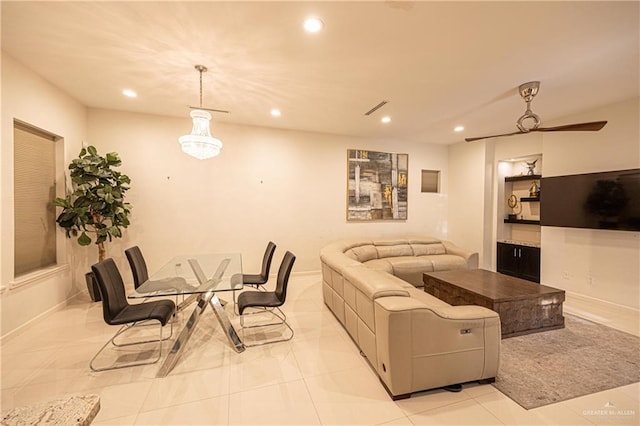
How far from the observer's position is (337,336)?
117 inches

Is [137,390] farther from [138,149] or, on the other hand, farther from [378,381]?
[138,149]

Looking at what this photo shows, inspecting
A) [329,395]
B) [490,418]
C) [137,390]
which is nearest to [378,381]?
[329,395]

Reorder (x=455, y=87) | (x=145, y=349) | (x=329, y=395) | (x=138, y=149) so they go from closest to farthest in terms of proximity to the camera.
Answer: (x=329, y=395) → (x=145, y=349) → (x=455, y=87) → (x=138, y=149)

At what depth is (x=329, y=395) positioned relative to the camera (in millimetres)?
Answer: 2066

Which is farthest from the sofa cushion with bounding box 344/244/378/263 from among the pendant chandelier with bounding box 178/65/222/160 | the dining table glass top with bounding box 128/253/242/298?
the pendant chandelier with bounding box 178/65/222/160

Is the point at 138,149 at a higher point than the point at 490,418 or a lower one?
higher

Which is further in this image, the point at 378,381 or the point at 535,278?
the point at 535,278

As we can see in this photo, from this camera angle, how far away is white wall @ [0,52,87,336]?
2715mm

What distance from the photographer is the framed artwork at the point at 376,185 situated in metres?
5.77

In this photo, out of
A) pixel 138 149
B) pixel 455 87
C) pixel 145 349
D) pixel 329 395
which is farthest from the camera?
pixel 138 149

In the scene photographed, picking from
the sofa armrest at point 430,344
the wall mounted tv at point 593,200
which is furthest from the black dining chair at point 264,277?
the wall mounted tv at point 593,200

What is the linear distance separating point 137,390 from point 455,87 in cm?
453

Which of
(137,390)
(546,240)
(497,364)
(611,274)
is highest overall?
(546,240)

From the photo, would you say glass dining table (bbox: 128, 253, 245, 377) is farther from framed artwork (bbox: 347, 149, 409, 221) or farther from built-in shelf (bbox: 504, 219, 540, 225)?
built-in shelf (bbox: 504, 219, 540, 225)
